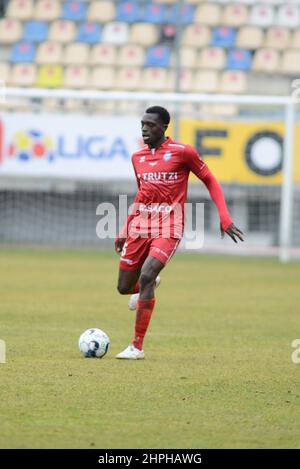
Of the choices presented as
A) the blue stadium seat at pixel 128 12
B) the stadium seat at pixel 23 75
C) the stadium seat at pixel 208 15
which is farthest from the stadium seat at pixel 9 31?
the stadium seat at pixel 208 15

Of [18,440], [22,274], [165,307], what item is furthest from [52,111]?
[18,440]

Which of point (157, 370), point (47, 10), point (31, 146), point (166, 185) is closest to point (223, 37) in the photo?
point (47, 10)

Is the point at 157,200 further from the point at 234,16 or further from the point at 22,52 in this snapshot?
the point at 234,16

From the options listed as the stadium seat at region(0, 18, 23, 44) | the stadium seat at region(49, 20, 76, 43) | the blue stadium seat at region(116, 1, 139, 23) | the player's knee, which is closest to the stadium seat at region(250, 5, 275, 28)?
the blue stadium seat at region(116, 1, 139, 23)

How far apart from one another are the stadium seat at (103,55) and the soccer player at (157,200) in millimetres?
18359

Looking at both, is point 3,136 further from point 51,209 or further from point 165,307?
point 165,307

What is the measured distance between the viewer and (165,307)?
14773mm

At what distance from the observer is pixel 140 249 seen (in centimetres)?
1003

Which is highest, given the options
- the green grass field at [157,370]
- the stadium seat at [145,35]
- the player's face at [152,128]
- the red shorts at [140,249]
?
the stadium seat at [145,35]

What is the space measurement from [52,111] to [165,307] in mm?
11382

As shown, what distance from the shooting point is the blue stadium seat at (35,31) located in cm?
2859

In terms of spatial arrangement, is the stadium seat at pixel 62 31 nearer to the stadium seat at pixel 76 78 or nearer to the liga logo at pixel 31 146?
the stadium seat at pixel 76 78

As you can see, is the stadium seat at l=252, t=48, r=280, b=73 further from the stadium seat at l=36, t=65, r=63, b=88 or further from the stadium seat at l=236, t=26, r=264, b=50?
the stadium seat at l=36, t=65, r=63, b=88

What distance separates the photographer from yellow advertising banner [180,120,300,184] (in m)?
24.2
